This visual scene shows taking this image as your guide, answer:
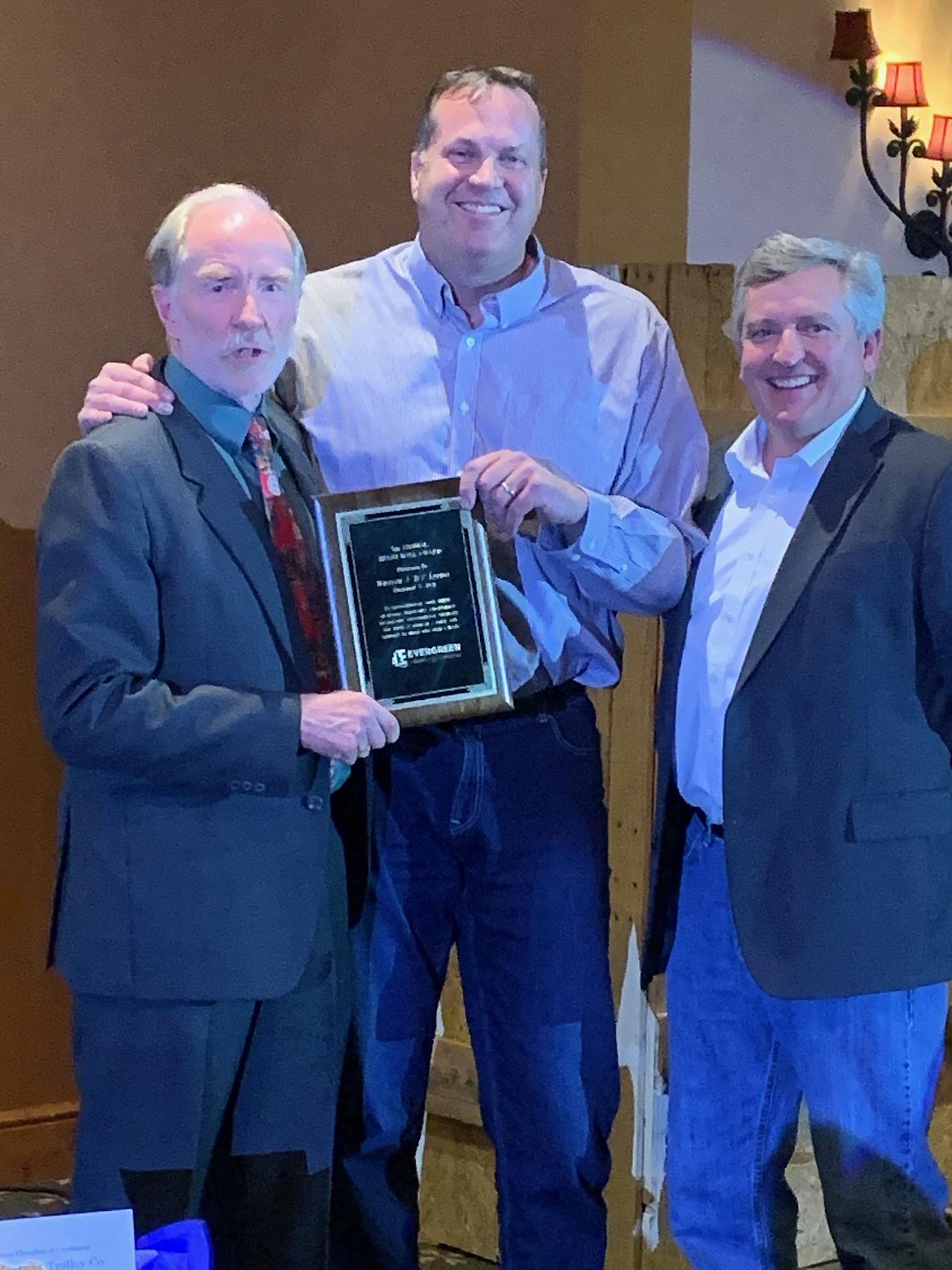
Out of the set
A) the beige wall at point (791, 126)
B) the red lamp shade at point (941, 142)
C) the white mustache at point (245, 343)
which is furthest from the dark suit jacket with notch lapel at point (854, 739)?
the red lamp shade at point (941, 142)

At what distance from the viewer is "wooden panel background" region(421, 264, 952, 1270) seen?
2609mm

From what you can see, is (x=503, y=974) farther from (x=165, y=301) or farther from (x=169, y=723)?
(x=165, y=301)

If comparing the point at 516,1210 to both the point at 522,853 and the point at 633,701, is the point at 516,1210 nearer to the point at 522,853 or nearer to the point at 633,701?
the point at 522,853

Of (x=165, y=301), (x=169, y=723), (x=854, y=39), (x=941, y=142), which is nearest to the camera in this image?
(x=169, y=723)

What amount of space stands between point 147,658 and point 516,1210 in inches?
38.0

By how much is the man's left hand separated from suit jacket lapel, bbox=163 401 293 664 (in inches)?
10.4

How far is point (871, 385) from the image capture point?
269 cm

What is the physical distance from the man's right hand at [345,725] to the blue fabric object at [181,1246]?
0.53 m

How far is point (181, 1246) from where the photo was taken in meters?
1.58

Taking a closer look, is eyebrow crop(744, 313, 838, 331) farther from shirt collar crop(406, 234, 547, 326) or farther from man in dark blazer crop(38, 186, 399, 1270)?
man in dark blazer crop(38, 186, 399, 1270)

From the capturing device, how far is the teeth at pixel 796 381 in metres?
1.93

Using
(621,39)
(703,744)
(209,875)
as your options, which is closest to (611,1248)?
(703,744)

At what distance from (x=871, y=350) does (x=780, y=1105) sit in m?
1.00

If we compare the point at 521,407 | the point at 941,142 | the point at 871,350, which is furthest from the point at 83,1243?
the point at 941,142
